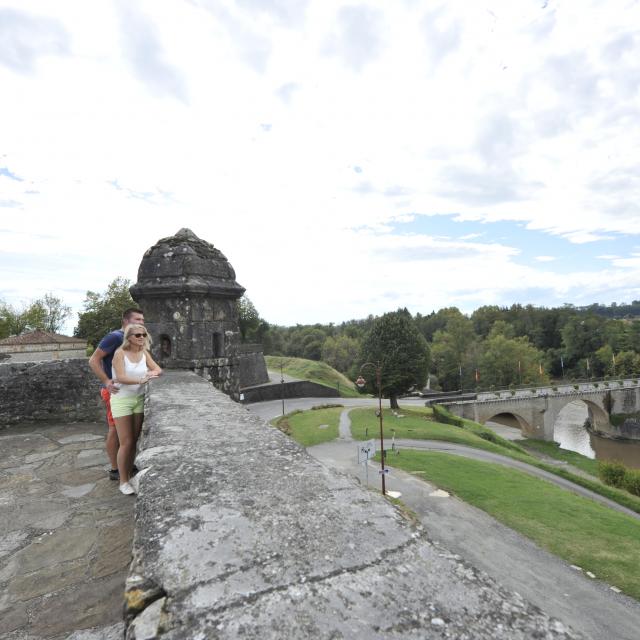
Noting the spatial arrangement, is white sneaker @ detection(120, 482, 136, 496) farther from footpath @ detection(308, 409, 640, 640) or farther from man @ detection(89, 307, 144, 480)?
footpath @ detection(308, 409, 640, 640)

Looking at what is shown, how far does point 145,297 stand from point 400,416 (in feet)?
90.9

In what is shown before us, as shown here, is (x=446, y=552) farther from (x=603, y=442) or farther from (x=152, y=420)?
(x=603, y=442)

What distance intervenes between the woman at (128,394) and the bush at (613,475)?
3053 cm

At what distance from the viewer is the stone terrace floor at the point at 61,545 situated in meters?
2.02

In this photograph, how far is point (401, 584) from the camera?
51.1 inches

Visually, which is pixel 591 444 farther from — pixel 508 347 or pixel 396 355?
pixel 396 355

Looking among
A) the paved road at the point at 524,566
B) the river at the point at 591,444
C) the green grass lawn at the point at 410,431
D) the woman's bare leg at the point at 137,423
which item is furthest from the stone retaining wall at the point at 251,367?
the woman's bare leg at the point at 137,423

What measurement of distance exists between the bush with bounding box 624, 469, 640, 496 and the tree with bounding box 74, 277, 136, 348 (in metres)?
38.3

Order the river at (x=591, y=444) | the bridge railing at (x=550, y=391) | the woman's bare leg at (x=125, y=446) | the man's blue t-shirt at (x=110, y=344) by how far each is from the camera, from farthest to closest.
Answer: the bridge railing at (x=550, y=391)
the river at (x=591, y=444)
the man's blue t-shirt at (x=110, y=344)
the woman's bare leg at (x=125, y=446)

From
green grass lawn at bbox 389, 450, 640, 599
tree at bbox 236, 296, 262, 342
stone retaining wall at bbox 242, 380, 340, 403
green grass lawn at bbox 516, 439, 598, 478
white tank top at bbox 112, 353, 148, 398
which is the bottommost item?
green grass lawn at bbox 516, 439, 598, 478

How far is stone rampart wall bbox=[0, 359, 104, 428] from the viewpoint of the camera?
5703 mm

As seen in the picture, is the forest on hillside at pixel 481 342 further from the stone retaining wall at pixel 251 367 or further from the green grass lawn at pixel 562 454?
the green grass lawn at pixel 562 454

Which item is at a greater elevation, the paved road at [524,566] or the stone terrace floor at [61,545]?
the stone terrace floor at [61,545]

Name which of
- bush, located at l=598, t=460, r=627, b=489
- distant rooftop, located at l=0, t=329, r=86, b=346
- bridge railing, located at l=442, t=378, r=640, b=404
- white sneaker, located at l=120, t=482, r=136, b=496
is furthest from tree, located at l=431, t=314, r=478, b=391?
white sneaker, located at l=120, t=482, r=136, b=496
